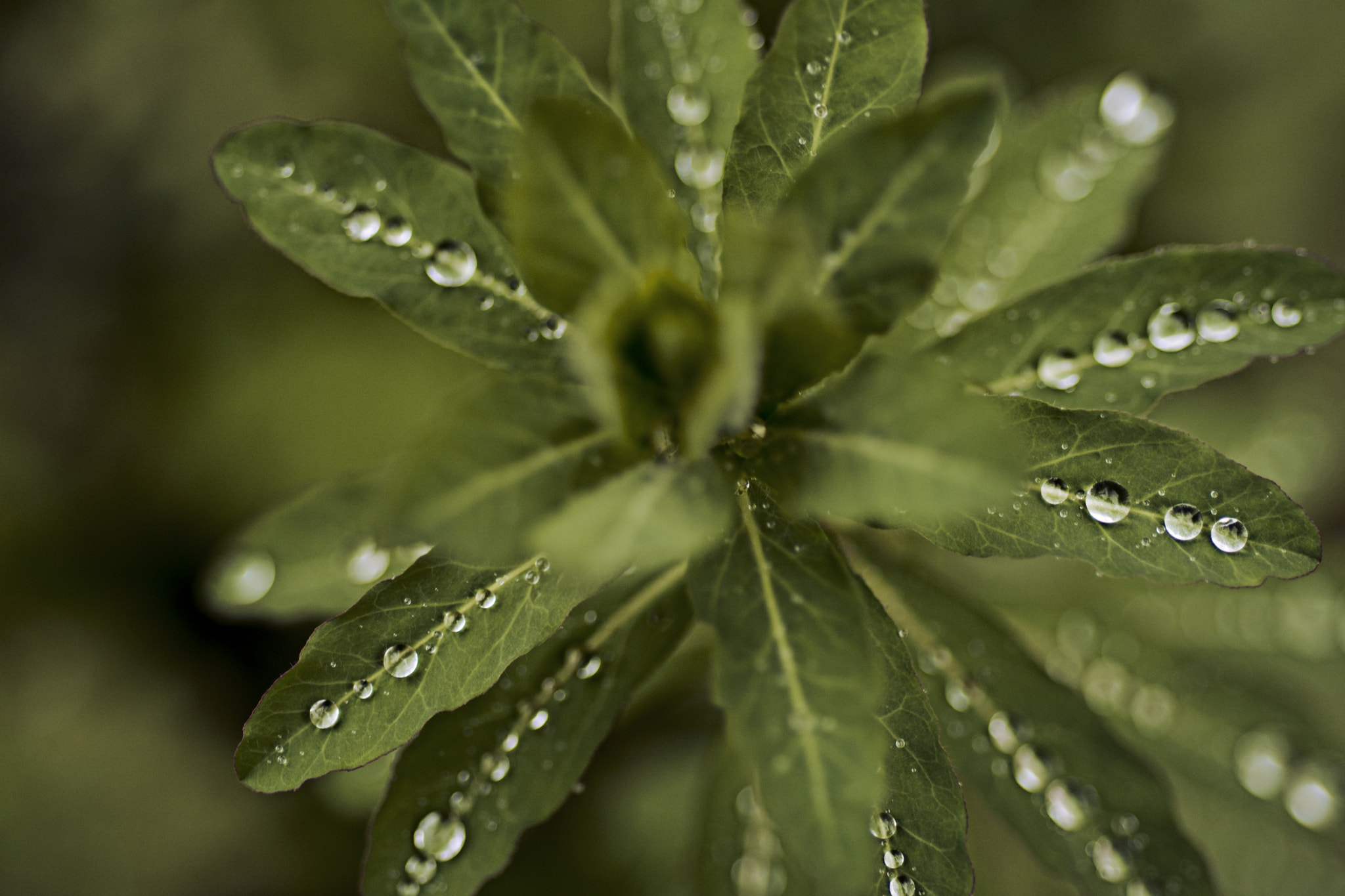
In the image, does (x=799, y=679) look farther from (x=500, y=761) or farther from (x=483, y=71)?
(x=483, y=71)

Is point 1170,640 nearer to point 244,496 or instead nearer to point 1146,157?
point 1146,157

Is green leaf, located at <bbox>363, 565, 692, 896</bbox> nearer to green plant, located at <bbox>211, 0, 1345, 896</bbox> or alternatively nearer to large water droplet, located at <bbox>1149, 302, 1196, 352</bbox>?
green plant, located at <bbox>211, 0, 1345, 896</bbox>

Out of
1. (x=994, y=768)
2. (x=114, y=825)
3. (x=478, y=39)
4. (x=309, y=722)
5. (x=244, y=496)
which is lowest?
(x=114, y=825)

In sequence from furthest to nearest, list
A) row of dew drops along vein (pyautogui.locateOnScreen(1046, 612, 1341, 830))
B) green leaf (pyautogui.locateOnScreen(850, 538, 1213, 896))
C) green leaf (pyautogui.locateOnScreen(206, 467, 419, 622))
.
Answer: row of dew drops along vein (pyautogui.locateOnScreen(1046, 612, 1341, 830)), green leaf (pyautogui.locateOnScreen(206, 467, 419, 622)), green leaf (pyautogui.locateOnScreen(850, 538, 1213, 896))

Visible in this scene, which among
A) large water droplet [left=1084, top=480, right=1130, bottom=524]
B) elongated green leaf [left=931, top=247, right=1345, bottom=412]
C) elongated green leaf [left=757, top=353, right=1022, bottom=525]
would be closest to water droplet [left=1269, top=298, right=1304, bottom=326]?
elongated green leaf [left=931, top=247, right=1345, bottom=412]

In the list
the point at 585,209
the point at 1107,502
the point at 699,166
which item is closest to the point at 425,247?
the point at 585,209

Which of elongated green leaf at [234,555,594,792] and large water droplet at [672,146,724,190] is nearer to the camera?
elongated green leaf at [234,555,594,792]

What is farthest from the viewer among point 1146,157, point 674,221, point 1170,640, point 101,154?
point 101,154

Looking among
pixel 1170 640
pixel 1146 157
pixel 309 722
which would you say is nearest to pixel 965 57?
pixel 1146 157

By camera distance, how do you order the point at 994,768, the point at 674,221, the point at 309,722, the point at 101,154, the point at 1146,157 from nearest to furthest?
1. the point at 674,221
2. the point at 309,722
3. the point at 994,768
4. the point at 1146,157
5. the point at 101,154
